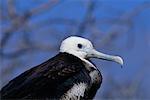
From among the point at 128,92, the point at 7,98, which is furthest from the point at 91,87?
the point at 128,92

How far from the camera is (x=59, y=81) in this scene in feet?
6.74

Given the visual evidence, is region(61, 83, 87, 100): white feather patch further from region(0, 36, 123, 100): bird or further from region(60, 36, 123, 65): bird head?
region(60, 36, 123, 65): bird head

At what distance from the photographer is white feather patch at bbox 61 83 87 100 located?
6.75ft

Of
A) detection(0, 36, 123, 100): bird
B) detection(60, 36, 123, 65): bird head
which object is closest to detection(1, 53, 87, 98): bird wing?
detection(0, 36, 123, 100): bird

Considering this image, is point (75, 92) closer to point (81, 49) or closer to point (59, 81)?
point (59, 81)

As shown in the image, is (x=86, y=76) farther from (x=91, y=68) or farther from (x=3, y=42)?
(x=3, y=42)

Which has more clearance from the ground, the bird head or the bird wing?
the bird head

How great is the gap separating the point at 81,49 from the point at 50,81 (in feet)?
1.22

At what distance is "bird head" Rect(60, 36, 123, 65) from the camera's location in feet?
7.59

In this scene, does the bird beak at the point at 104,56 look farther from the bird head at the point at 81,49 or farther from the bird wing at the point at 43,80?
the bird wing at the point at 43,80

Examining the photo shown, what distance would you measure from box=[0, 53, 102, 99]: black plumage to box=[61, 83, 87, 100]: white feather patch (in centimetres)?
1

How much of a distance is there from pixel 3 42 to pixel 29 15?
368 millimetres

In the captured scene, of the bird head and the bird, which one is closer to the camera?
the bird

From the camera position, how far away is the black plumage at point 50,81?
1.98 m
